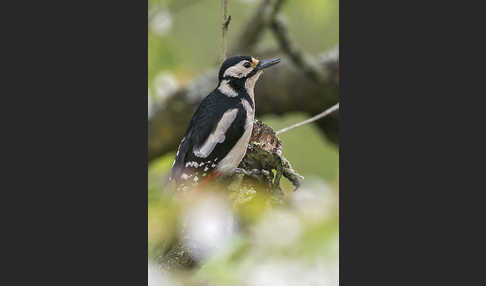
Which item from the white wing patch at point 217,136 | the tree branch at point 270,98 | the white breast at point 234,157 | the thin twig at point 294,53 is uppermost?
the white wing patch at point 217,136

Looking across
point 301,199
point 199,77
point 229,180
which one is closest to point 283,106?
point 199,77

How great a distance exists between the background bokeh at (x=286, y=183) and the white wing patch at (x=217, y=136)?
232mm

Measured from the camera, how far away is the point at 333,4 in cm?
359

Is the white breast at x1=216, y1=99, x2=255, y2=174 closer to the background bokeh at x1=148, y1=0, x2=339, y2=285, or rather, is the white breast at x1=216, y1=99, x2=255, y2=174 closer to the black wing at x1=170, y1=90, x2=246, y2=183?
the black wing at x1=170, y1=90, x2=246, y2=183

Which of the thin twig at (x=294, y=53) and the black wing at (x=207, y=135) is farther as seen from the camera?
the thin twig at (x=294, y=53)

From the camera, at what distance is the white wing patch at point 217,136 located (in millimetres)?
3252

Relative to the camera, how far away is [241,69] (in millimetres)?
3387

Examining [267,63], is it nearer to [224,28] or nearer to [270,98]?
[224,28]

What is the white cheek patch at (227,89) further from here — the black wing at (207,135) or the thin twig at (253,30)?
the thin twig at (253,30)

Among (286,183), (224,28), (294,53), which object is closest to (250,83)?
(224,28)

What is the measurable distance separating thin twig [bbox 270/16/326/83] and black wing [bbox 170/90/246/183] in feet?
4.60

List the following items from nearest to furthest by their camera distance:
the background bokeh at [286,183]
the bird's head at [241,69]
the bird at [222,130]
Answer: the background bokeh at [286,183], the bird at [222,130], the bird's head at [241,69]

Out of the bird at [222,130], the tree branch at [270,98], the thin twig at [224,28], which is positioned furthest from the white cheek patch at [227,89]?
the tree branch at [270,98]

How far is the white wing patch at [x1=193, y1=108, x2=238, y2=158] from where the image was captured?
10.7 ft
